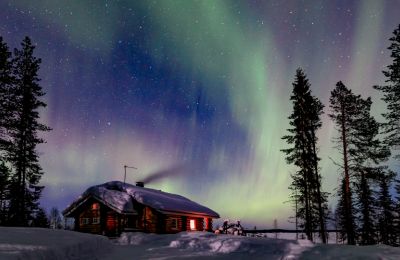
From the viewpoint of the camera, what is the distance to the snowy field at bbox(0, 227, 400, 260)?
1125 cm

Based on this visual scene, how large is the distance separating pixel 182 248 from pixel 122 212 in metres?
13.0

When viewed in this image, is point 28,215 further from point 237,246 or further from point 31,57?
point 237,246

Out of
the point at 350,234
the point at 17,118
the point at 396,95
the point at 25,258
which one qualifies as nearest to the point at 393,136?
the point at 396,95

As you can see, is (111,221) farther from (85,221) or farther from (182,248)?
(182,248)

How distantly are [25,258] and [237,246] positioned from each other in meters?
11.1

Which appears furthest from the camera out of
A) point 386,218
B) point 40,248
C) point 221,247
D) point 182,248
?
point 386,218

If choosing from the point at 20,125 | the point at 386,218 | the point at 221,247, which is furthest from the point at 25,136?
the point at 386,218

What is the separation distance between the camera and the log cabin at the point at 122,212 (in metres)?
32.6

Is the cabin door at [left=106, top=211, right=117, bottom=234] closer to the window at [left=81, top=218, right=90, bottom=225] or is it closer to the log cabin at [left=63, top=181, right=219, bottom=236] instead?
the log cabin at [left=63, top=181, right=219, bottom=236]

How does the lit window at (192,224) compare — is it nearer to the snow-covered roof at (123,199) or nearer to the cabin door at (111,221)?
the snow-covered roof at (123,199)

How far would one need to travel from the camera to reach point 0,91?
2852 cm

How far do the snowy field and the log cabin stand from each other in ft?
31.3

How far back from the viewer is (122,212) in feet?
103

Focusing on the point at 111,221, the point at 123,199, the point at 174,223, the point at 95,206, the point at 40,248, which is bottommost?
the point at 174,223
